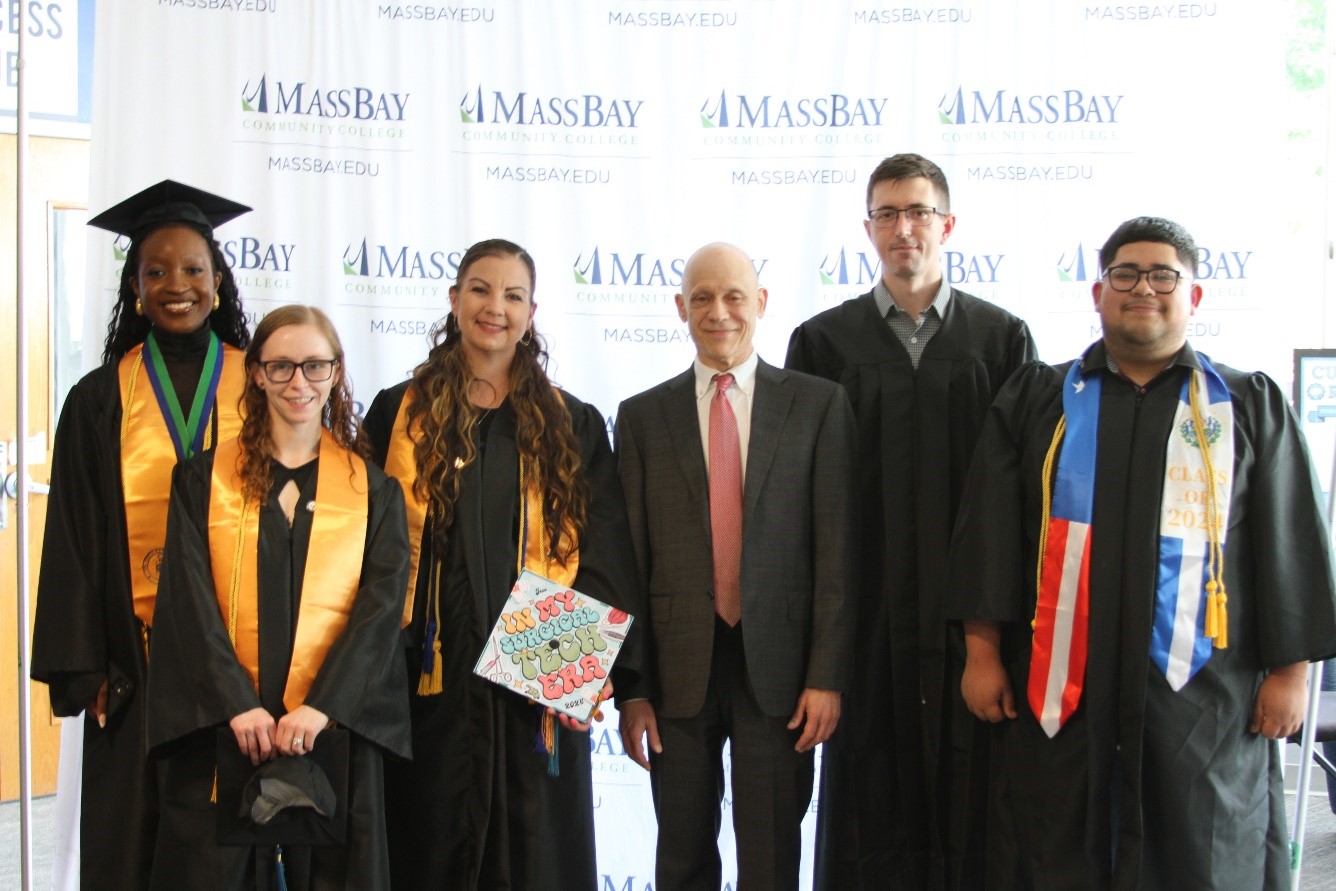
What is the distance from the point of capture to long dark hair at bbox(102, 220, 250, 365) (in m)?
3.10

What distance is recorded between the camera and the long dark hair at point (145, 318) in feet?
10.2

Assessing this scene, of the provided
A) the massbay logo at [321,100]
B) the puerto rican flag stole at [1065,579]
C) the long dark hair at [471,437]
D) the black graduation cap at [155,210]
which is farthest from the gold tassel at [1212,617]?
the massbay logo at [321,100]

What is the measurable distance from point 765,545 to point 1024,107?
203 centimetres

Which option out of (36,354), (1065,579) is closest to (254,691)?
(1065,579)

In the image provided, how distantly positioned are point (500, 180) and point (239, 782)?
227 centimetres

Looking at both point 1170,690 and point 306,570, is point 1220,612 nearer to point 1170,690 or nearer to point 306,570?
point 1170,690

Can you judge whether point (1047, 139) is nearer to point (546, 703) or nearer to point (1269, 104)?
point (1269, 104)

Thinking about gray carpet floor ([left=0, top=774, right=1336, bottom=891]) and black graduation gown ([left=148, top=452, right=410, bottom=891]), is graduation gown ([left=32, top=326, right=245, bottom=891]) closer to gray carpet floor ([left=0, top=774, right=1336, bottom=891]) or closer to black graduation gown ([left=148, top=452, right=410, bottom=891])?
black graduation gown ([left=148, top=452, right=410, bottom=891])

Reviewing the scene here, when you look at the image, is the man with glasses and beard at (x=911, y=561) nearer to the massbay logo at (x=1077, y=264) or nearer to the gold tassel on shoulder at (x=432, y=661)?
the massbay logo at (x=1077, y=264)

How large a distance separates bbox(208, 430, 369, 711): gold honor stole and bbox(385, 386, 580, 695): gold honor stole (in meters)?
0.18

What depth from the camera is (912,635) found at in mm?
3043

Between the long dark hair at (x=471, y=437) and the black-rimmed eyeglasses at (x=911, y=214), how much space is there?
39.3 inches

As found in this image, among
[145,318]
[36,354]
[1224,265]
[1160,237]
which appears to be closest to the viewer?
[1160,237]

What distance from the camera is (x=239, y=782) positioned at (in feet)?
8.26
